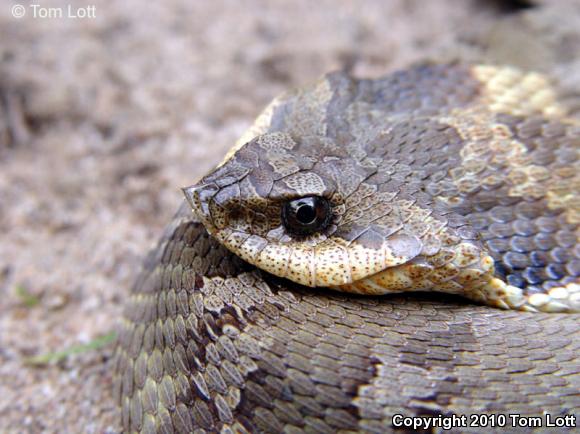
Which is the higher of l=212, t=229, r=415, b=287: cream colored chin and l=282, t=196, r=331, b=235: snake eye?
l=282, t=196, r=331, b=235: snake eye

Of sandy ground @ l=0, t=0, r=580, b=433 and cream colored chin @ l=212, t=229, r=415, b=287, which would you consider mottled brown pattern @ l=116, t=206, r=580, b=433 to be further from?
sandy ground @ l=0, t=0, r=580, b=433

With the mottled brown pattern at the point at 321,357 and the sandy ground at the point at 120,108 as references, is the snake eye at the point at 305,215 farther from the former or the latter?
the sandy ground at the point at 120,108

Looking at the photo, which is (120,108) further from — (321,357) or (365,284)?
(321,357)

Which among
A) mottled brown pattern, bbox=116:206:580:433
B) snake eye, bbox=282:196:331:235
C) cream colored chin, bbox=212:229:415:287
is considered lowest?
mottled brown pattern, bbox=116:206:580:433

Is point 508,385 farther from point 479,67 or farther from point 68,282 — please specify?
point 68,282

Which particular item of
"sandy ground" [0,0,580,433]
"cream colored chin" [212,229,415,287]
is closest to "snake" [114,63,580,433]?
"cream colored chin" [212,229,415,287]

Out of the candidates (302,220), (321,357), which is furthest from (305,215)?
(321,357)

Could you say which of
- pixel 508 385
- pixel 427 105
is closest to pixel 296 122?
pixel 427 105
